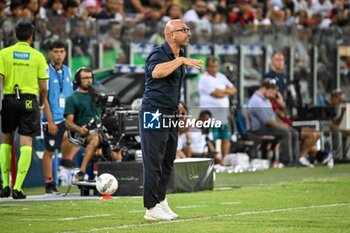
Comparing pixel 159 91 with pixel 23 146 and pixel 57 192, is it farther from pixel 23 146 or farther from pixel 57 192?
pixel 57 192

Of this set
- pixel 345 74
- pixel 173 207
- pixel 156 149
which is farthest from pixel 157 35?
pixel 156 149

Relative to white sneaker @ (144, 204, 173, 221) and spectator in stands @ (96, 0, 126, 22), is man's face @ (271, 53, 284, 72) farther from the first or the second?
white sneaker @ (144, 204, 173, 221)

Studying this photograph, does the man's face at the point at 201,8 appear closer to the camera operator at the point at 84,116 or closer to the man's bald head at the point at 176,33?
the camera operator at the point at 84,116

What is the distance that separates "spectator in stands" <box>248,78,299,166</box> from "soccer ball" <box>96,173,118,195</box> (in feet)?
28.0

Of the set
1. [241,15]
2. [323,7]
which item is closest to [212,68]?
[241,15]

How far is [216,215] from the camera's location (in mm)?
13406

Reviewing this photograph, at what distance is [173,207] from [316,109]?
11.9 m

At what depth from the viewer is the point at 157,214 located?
12875mm

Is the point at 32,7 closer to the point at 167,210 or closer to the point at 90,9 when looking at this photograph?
the point at 90,9

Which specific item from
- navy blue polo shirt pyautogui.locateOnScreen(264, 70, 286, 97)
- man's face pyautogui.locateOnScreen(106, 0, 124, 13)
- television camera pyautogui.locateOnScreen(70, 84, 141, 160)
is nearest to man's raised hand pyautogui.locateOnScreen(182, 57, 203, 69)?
television camera pyautogui.locateOnScreen(70, 84, 141, 160)

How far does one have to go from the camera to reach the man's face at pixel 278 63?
83.1 feet

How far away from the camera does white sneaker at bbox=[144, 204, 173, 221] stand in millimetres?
12859

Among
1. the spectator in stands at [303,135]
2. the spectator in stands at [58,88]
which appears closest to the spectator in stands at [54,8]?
the spectator in stands at [58,88]

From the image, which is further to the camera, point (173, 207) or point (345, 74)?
point (345, 74)
